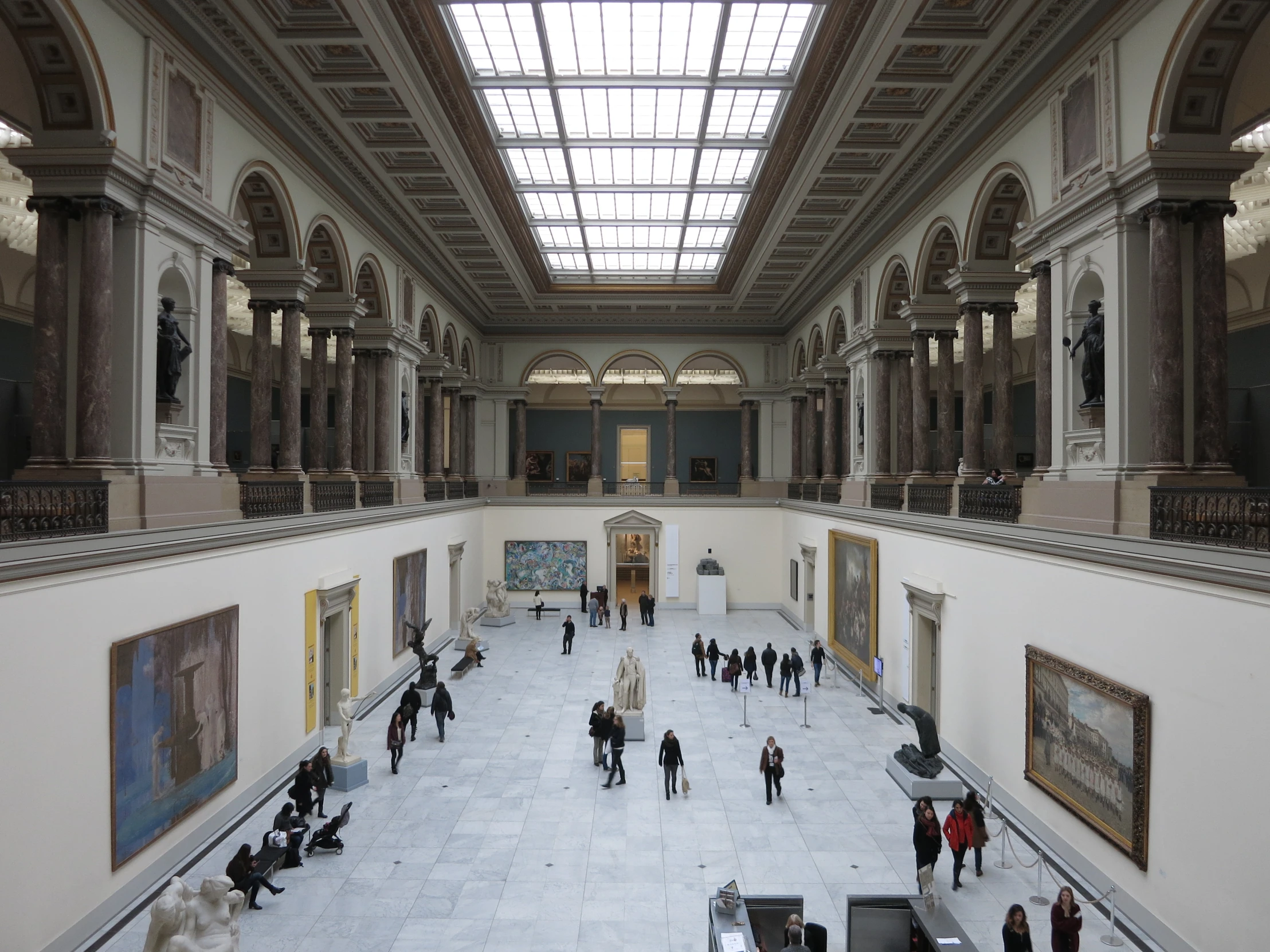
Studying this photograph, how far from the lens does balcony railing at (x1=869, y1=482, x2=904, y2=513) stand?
1698 centimetres

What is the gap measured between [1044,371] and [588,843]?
356 inches

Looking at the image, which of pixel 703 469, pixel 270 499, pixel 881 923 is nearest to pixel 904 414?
pixel 881 923

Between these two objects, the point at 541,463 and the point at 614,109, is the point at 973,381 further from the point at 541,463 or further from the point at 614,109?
the point at 541,463

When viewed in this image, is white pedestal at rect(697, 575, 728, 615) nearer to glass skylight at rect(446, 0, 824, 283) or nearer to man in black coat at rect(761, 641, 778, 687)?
man in black coat at rect(761, 641, 778, 687)

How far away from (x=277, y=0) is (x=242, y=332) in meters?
17.2

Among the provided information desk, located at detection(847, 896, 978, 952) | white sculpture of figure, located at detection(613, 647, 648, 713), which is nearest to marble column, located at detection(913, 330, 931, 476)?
white sculpture of figure, located at detection(613, 647, 648, 713)

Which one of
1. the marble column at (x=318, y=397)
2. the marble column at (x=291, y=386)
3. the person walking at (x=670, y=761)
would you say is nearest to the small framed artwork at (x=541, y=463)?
the marble column at (x=318, y=397)

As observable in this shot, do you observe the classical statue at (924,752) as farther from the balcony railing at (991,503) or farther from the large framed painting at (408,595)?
the large framed painting at (408,595)

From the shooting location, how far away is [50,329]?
902 centimetres

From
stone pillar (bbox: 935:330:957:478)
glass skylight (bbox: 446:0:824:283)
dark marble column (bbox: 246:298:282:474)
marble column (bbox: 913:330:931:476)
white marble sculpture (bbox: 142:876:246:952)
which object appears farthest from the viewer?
marble column (bbox: 913:330:931:476)

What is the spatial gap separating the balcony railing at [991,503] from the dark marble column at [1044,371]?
0.45 m

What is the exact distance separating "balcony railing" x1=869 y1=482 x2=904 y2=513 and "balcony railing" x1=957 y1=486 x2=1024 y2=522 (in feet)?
12.1

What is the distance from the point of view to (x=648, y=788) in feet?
39.1

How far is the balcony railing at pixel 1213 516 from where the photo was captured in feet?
21.7
